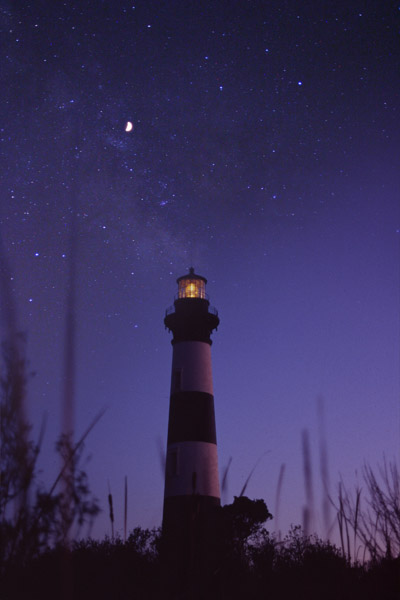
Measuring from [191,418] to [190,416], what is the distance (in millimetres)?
97

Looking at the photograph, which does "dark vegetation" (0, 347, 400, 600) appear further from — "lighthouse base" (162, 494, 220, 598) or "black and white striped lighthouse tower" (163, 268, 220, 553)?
"black and white striped lighthouse tower" (163, 268, 220, 553)

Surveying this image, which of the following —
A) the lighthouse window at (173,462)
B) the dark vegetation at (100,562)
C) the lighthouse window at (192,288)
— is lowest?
the dark vegetation at (100,562)

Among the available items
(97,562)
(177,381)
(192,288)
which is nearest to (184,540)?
(97,562)

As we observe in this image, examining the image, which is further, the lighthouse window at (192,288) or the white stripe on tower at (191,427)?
the lighthouse window at (192,288)

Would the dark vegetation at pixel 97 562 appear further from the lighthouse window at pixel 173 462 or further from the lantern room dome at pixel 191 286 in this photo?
the lantern room dome at pixel 191 286

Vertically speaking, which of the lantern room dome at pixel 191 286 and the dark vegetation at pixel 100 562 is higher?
the lantern room dome at pixel 191 286

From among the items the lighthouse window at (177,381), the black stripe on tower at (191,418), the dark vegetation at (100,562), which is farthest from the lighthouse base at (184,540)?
Result: the lighthouse window at (177,381)

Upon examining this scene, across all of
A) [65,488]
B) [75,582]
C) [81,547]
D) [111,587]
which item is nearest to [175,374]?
[81,547]

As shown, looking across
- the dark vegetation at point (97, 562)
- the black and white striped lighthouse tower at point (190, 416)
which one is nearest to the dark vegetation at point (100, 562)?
the dark vegetation at point (97, 562)

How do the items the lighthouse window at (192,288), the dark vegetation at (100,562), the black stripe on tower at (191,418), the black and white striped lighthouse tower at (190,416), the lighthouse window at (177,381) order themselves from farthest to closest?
the lighthouse window at (192,288) → the lighthouse window at (177,381) → the black stripe on tower at (191,418) → the black and white striped lighthouse tower at (190,416) → the dark vegetation at (100,562)

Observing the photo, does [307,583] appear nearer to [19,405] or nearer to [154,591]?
[154,591]

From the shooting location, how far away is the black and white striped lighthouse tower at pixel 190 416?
22500 millimetres

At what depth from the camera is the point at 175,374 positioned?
25.2 metres

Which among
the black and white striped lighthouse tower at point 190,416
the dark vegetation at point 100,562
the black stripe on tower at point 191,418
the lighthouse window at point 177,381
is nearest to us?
the dark vegetation at point 100,562
